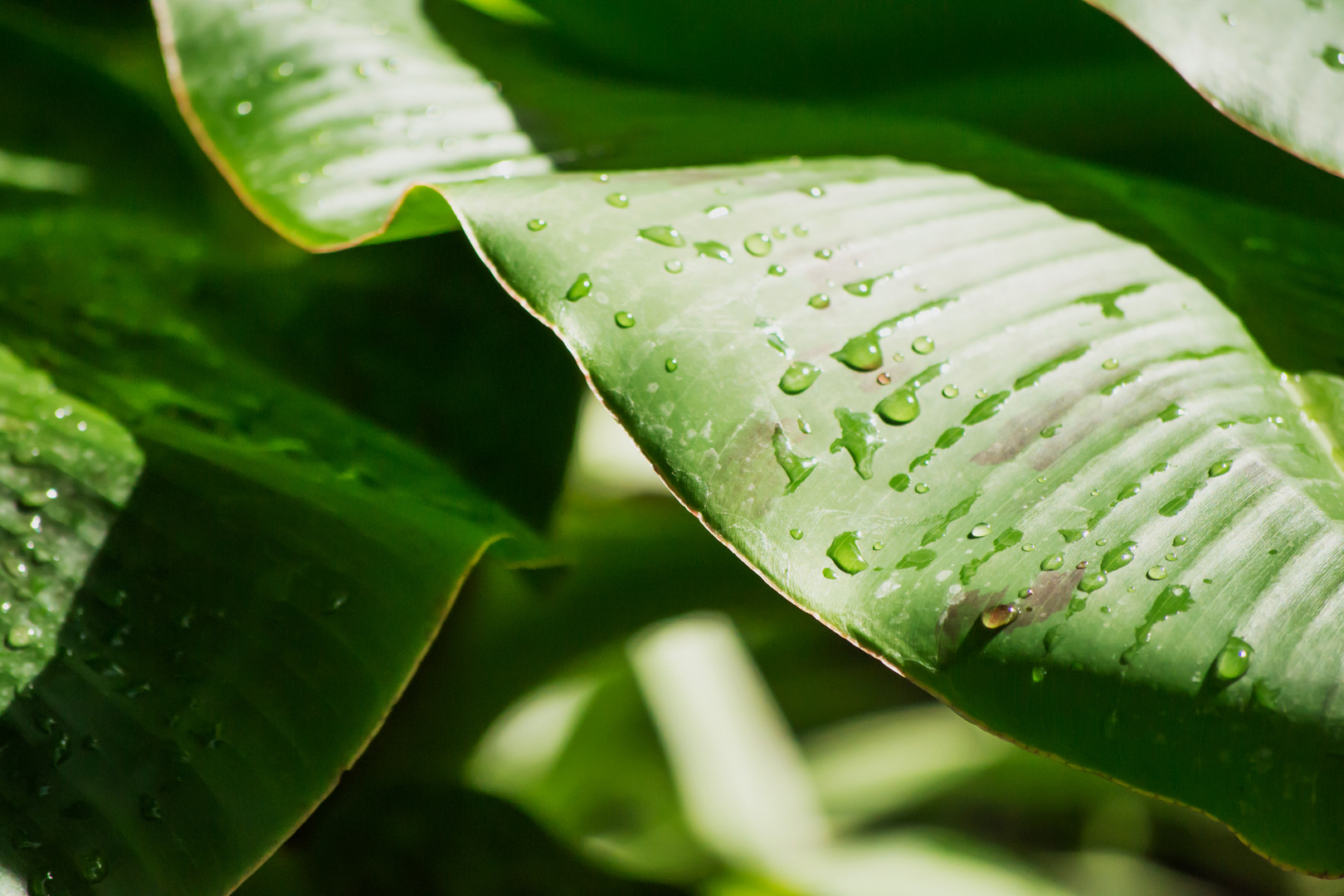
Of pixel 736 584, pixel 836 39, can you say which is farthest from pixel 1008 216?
pixel 736 584

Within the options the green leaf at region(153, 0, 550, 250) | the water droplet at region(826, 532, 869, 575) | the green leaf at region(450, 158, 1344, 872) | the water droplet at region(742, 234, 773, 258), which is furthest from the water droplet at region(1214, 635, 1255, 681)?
the green leaf at region(153, 0, 550, 250)

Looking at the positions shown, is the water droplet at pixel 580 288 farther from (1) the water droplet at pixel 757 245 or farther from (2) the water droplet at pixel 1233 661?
(2) the water droplet at pixel 1233 661

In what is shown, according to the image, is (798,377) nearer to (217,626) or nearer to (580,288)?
(580,288)

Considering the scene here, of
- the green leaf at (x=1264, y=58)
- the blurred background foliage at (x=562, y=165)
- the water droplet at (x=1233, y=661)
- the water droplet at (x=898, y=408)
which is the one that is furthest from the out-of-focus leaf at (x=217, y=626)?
the green leaf at (x=1264, y=58)

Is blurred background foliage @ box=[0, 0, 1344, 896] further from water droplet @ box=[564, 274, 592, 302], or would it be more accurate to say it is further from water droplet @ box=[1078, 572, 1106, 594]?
water droplet @ box=[1078, 572, 1106, 594]

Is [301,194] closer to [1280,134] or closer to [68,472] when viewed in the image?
[68,472]
